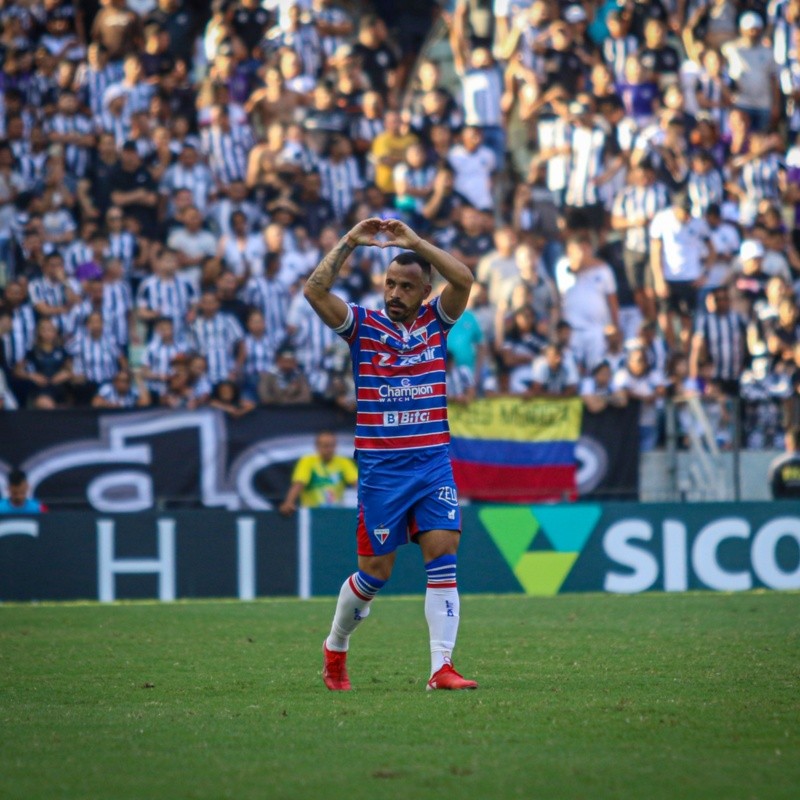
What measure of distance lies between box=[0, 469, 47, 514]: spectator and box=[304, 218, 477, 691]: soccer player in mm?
7593

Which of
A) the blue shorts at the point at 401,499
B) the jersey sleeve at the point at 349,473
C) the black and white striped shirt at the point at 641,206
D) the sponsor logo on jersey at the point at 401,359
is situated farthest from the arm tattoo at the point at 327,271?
the black and white striped shirt at the point at 641,206

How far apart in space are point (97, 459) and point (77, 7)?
26.1 feet

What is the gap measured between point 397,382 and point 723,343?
35.1 ft

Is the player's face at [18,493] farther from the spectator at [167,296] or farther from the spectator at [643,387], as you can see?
the spectator at [643,387]

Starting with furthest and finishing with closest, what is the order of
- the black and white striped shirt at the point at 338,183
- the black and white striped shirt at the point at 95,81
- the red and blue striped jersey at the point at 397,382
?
the black and white striped shirt at the point at 95,81 < the black and white striped shirt at the point at 338,183 < the red and blue striped jersey at the point at 397,382

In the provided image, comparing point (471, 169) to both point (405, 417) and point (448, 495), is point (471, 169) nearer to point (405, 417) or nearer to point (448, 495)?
point (405, 417)

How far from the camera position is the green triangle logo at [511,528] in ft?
52.3

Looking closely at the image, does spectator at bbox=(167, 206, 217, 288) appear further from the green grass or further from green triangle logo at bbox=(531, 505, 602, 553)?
the green grass

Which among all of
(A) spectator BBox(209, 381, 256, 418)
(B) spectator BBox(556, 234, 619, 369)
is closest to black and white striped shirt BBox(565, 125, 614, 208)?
(B) spectator BBox(556, 234, 619, 369)

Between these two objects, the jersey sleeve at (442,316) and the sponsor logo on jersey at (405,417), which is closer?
the sponsor logo on jersey at (405,417)

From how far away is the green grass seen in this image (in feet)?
19.0

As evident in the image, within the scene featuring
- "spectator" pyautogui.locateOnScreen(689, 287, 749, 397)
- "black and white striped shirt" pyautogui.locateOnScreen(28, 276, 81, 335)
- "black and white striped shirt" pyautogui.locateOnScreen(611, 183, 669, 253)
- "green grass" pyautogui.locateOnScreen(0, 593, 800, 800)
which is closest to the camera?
"green grass" pyautogui.locateOnScreen(0, 593, 800, 800)

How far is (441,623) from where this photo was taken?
839 centimetres

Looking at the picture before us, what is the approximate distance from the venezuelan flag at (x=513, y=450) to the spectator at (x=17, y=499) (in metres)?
4.61
